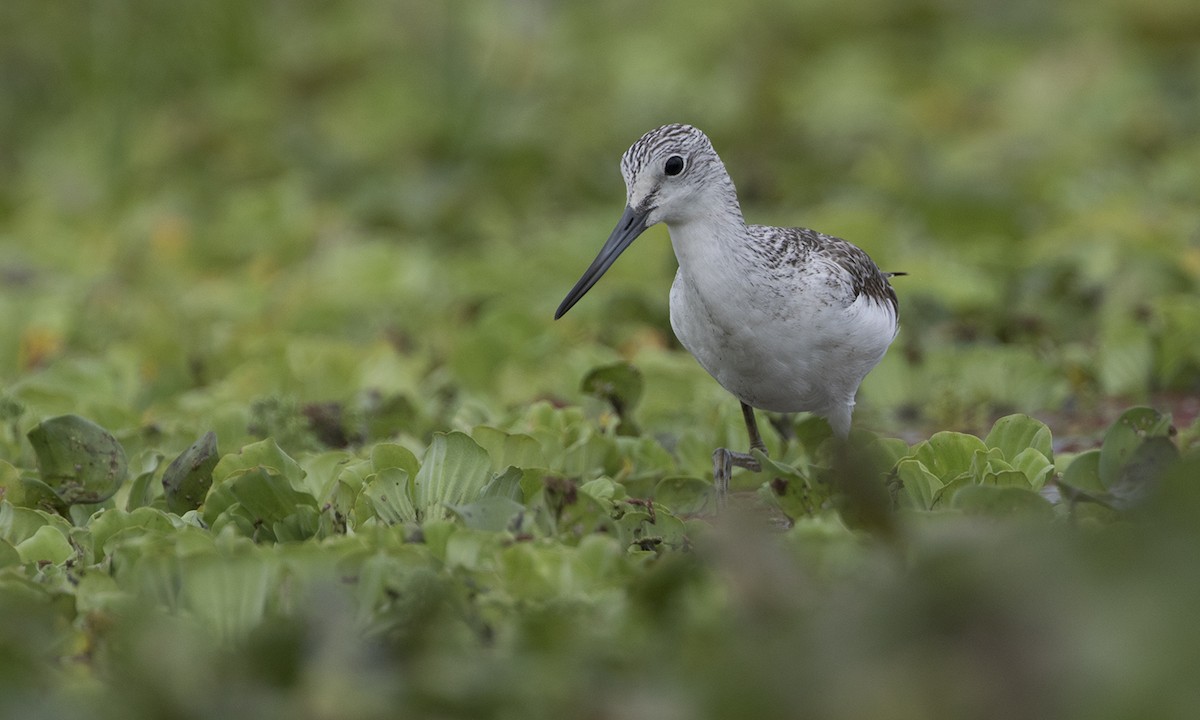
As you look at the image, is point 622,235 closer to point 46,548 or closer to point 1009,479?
point 1009,479

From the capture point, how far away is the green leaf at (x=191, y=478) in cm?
411

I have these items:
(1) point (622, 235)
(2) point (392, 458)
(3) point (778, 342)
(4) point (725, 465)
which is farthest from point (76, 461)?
(3) point (778, 342)

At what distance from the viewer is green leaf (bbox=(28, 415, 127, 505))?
4.25 metres

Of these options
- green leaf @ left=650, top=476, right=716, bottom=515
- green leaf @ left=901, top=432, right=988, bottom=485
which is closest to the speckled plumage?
green leaf @ left=650, top=476, right=716, bottom=515

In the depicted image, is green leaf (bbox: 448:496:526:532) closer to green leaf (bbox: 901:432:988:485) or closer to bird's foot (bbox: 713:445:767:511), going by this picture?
bird's foot (bbox: 713:445:767:511)

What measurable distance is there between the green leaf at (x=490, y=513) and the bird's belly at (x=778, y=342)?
950mm

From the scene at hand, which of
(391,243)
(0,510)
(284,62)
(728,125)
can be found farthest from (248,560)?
(284,62)

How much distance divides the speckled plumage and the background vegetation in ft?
1.08

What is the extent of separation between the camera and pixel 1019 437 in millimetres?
4277

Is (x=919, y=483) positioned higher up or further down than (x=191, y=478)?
higher up

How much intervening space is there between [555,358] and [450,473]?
78.2 inches

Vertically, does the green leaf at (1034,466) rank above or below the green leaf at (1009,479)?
below

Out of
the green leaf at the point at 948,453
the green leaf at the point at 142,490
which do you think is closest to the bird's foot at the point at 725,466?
the green leaf at the point at 948,453

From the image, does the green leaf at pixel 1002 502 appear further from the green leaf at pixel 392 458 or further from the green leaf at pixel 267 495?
the green leaf at pixel 267 495
